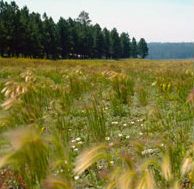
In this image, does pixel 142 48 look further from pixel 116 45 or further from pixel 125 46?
pixel 116 45

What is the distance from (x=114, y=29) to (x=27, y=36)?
201 feet

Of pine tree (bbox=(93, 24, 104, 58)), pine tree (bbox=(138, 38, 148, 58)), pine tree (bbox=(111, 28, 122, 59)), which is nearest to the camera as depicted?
pine tree (bbox=(93, 24, 104, 58))

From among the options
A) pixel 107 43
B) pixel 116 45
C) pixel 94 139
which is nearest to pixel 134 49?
pixel 116 45

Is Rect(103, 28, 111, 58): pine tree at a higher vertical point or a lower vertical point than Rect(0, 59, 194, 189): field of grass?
lower

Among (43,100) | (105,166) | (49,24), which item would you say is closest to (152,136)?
(105,166)

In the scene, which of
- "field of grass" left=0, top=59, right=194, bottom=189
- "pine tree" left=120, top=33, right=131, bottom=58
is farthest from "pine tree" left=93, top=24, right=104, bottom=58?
"field of grass" left=0, top=59, right=194, bottom=189

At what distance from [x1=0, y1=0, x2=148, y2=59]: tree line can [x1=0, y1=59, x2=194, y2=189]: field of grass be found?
215ft

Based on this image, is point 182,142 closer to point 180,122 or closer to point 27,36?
point 180,122

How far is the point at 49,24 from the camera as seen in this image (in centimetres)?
9644

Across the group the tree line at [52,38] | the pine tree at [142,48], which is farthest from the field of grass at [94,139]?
the pine tree at [142,48]

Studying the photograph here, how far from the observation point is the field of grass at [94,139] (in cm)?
257

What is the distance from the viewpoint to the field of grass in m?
2.57

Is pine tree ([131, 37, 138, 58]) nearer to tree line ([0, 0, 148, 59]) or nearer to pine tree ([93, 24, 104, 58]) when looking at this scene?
tree line ([0, 0, 148, 59])

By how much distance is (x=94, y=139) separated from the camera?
19.2 feet
